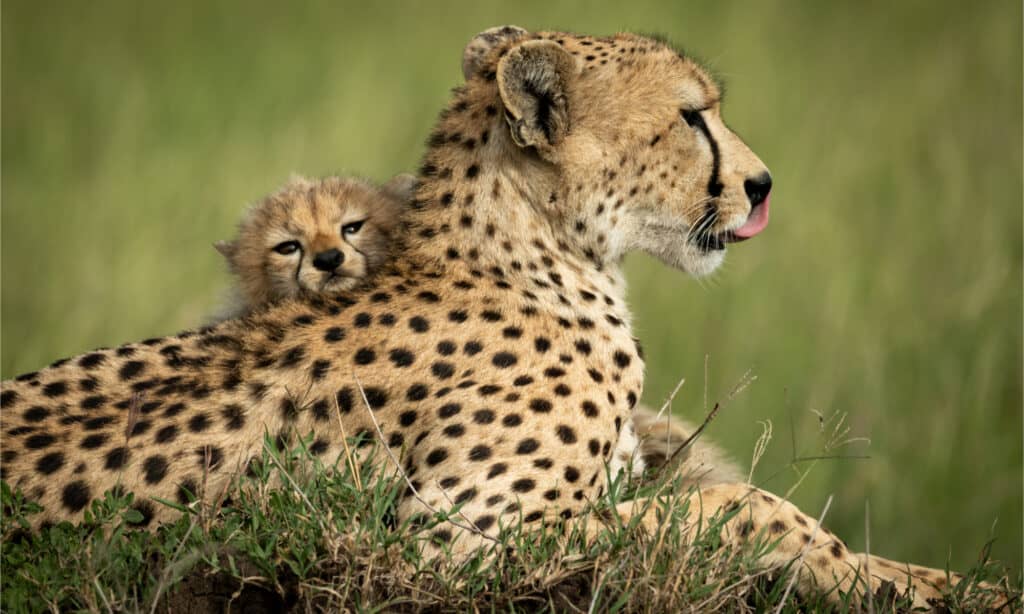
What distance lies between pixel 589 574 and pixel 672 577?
0.17 metres

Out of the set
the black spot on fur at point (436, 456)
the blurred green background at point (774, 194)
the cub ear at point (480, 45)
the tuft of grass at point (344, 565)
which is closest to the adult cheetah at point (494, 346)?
the black spot on fur at point (436, 456)

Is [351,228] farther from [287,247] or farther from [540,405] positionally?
[540,405]

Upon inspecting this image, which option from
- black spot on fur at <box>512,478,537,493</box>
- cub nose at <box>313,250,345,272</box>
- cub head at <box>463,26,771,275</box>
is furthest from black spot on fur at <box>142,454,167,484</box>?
cub head at <box>463,26,771,275</box>

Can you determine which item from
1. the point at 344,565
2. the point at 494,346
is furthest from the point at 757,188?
the point at 344,565

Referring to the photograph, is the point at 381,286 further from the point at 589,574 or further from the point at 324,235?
the point at 589,574

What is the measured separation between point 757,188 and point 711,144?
0.16 m

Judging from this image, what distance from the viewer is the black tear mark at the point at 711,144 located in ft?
10.9

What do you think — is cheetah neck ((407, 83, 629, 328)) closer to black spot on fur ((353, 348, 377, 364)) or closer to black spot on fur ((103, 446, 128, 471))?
black spot on fur ((353, 348, 377, 364))

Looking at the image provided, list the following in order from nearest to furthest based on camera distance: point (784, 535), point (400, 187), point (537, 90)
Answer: point (784, 535) → point (537, 90) → point (400, 187)

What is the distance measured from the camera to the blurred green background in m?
5.31

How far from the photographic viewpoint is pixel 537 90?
125 inches

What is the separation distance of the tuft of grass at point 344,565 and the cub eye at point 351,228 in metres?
1.21

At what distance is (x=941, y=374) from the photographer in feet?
18.1

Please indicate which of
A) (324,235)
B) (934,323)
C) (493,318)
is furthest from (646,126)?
(934,323)
